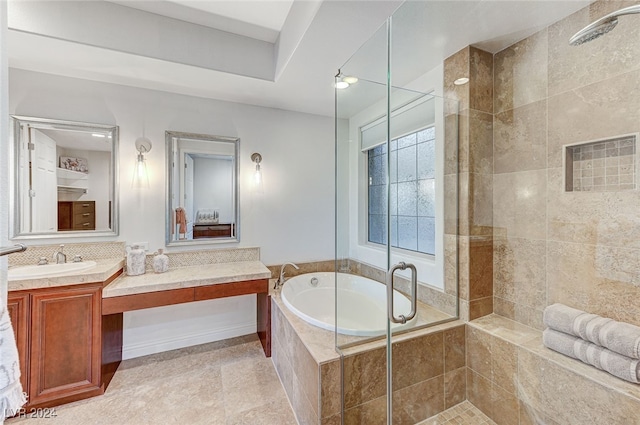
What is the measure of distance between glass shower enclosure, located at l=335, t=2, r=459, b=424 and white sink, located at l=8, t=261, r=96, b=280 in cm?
210

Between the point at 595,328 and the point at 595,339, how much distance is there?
2.1 inches

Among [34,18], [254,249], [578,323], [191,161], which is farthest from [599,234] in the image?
[34,18]

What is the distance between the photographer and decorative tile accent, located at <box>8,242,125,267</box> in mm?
2092

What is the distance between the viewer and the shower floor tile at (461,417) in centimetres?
167

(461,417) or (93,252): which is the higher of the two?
(93,252)

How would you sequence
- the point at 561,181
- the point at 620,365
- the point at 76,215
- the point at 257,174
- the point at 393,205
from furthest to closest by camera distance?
the point at 257,174 < the point at 76,215 < the point at 393,205 < the point at 561,181 < the point at 620,365

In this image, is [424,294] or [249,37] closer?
[424,294]

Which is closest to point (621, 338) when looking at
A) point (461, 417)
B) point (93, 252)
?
point (461, 417)

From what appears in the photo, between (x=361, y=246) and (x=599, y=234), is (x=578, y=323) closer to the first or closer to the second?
(x=599, y=234)

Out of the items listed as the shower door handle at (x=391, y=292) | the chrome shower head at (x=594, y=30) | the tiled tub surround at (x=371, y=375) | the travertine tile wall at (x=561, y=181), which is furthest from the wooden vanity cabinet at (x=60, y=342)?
the chrome shower head at (x=594, y=30)

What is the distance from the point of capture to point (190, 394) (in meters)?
1.94

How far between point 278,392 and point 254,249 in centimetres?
137

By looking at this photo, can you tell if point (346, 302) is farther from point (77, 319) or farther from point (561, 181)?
point (77, 319)

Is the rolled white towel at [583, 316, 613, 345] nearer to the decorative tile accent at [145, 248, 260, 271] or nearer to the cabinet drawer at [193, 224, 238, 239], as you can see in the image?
the decorative tile accent at [145, 248, 260, 271]
